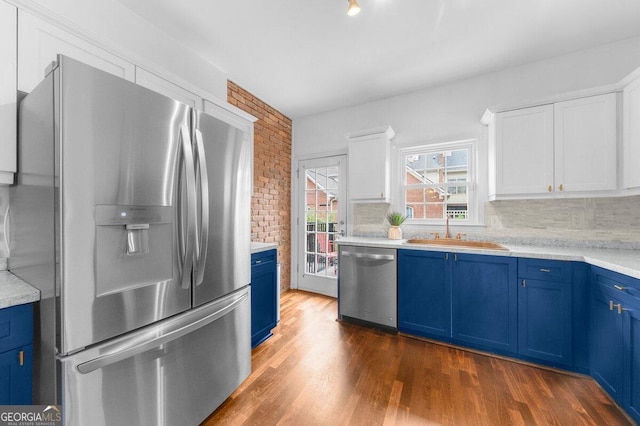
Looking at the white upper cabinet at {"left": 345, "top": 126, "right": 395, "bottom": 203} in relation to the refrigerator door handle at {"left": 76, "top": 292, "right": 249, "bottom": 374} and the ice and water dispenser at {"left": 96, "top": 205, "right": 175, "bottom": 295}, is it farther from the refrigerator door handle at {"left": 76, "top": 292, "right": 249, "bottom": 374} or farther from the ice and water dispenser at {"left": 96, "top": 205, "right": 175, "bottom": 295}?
the ice and water dispenser at {"left": 96, "top": 205, "right": 175, "bottom": 295}

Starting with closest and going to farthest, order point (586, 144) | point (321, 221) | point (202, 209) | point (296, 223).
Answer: point (202, 209) → point (586, 144) → point (321, 221) → point (296, 223)

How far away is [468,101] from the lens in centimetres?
297

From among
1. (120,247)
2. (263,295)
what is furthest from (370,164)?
(120,247)

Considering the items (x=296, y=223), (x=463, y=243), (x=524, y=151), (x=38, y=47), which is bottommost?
(x=463, y=243)

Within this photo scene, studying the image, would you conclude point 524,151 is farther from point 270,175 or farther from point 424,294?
point 270,175

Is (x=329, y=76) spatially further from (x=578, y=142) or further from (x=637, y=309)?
(x=637, y=309)

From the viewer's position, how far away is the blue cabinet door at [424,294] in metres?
2.42

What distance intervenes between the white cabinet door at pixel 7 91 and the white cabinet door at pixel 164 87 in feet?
1.94

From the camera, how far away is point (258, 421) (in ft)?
4.98

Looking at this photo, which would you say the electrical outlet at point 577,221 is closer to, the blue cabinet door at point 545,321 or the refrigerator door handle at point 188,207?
the blue cabinet door at point 545,321

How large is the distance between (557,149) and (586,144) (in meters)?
0.19

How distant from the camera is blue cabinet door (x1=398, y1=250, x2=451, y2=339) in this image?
242cm

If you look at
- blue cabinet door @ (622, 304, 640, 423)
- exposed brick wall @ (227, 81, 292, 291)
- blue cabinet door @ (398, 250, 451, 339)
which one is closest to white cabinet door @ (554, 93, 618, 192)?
blue cabinet door @ (622, 304, 640, 423)

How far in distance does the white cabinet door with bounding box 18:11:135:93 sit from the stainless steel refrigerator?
0.65ft
